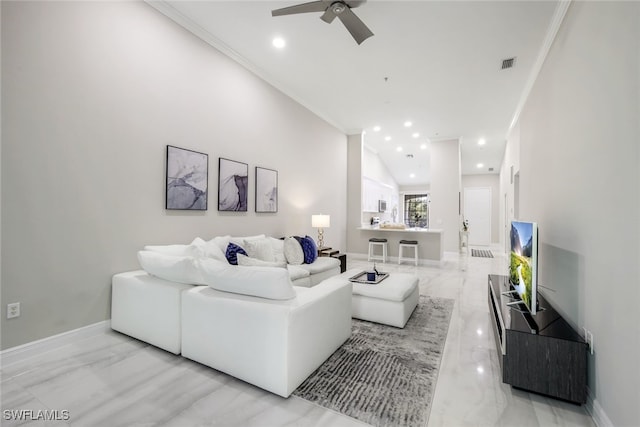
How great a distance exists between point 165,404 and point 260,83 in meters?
4.46

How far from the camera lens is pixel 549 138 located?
119 inches

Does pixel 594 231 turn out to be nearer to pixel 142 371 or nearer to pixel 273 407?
pixel 273 407

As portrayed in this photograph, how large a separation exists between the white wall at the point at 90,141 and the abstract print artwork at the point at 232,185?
12 centimetres

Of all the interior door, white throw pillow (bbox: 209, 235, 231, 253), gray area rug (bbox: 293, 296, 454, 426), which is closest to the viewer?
gray area rug (bbox: 293, 296, 454, 426)

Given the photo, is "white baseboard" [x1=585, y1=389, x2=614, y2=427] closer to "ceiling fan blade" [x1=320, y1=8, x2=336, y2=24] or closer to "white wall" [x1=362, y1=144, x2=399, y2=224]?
"ceiling fan blade" [x1=320, y1=8, x2=336, y2=24]

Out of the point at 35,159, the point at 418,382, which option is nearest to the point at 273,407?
the point at 418,382

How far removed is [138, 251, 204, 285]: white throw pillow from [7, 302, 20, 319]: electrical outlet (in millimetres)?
923

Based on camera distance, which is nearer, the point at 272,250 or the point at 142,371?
the point at 142,371

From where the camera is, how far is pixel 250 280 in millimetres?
1934

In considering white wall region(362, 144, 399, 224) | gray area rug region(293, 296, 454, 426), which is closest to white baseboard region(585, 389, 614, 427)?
gray area rug region(293, 296, 454, 426)

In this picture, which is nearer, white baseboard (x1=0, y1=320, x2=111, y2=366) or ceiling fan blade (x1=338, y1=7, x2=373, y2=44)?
white baseboard (x1=0, y1=320, x2=111, y2=366)

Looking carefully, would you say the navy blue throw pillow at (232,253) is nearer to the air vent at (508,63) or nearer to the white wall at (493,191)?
the air vent at (508,63)

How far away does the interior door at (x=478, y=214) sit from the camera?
36.8ft

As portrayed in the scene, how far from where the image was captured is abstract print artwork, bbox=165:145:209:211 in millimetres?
3270
